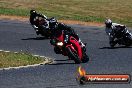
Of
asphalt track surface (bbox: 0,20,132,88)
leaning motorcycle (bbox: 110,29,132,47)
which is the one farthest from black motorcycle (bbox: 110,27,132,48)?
asphalt track surface (bbox: 0,20,132,88)

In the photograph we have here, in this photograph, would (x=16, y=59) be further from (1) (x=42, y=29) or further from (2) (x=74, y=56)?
(1) (x=42, y=29)

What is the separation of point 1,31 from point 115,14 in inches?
655

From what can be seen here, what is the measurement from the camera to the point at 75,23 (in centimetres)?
4544

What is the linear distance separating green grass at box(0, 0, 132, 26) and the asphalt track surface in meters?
8.35

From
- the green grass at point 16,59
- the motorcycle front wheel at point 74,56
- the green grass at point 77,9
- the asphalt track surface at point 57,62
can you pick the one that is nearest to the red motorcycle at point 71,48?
the motorcycle front wheel at point 74,56

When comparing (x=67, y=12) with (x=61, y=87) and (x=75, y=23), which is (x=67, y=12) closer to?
(x=75, y=23)

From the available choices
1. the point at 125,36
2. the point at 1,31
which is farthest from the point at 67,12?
the point at 125,36

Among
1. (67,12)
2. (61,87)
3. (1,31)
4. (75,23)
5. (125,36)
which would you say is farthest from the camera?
(67,12)

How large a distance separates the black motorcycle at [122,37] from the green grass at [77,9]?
14.7m

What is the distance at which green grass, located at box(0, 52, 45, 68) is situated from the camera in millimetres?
23502

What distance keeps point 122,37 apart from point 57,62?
7.63 m

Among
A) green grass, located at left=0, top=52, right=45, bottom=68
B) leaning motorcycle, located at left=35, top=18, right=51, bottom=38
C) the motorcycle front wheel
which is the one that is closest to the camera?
green grass, located at left=0, top=52, right=45, bottom=68

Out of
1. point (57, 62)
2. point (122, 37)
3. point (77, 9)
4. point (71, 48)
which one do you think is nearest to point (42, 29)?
point (122, 37)

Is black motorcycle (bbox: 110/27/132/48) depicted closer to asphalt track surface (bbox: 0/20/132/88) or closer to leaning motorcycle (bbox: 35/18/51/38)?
asphalt track surface (bbox: 0/20/132/88)
